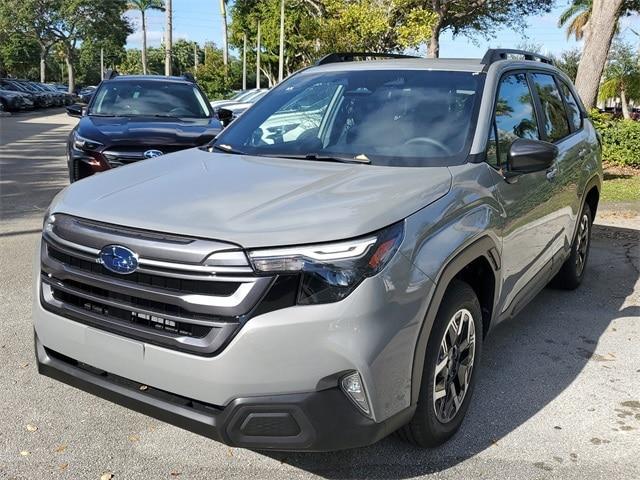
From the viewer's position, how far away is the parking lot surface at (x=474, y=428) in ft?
9.68

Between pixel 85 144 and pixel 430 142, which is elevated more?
pixel 430 142

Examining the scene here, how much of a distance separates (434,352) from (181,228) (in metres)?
1.17

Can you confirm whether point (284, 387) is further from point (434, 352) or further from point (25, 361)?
point (25, 361)

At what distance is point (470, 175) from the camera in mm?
3193

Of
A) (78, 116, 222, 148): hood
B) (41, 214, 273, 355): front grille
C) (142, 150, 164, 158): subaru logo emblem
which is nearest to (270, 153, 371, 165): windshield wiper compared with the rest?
(41, 214, 273, 355): front grille

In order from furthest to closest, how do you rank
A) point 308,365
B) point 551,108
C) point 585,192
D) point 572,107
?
point 572,107, point 585,192, point 551,108, point 308,365

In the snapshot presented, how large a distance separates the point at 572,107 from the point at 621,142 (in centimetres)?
977

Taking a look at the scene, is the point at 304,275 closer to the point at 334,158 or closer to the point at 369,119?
the point at 334,158

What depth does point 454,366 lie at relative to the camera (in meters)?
3.12

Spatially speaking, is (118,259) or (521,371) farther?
(521,371)

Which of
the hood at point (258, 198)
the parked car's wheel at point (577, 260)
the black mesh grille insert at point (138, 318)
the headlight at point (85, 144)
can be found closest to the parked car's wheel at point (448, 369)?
the hood at point (258, 198)

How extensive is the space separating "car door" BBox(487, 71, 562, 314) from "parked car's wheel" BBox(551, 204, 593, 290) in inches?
39.2

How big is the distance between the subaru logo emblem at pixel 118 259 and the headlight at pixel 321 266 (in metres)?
0.49

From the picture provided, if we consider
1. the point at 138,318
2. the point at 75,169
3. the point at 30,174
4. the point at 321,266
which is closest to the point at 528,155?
the point at 321,266
